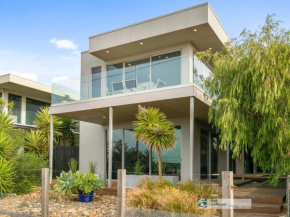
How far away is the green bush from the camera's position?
35.6 feet

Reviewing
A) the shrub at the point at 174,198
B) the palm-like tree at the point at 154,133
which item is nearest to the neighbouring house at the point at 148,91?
the palm-like tree at the point at 154,133

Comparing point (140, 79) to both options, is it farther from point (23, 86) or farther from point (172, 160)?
point (23, 86)

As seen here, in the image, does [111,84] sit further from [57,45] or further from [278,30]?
[57,45]

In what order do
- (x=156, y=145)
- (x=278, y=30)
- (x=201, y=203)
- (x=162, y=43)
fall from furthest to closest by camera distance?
(x=162, y=43) → (x=156, y=145) → (x=278, y=30) → (x=201, y=203)

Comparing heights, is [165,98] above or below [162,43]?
below

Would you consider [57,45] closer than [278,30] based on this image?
No

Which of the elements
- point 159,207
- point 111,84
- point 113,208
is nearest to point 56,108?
point 111,84

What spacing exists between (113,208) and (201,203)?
277 centimetres

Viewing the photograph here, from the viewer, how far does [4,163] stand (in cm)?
1020

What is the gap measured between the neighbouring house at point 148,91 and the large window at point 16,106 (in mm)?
4916

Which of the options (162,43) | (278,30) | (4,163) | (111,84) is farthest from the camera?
(162,43)

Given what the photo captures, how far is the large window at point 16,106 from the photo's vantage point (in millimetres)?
17878

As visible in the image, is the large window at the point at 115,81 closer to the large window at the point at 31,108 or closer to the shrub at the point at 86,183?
the shrub at the point at 86,183

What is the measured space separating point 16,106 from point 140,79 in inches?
439
